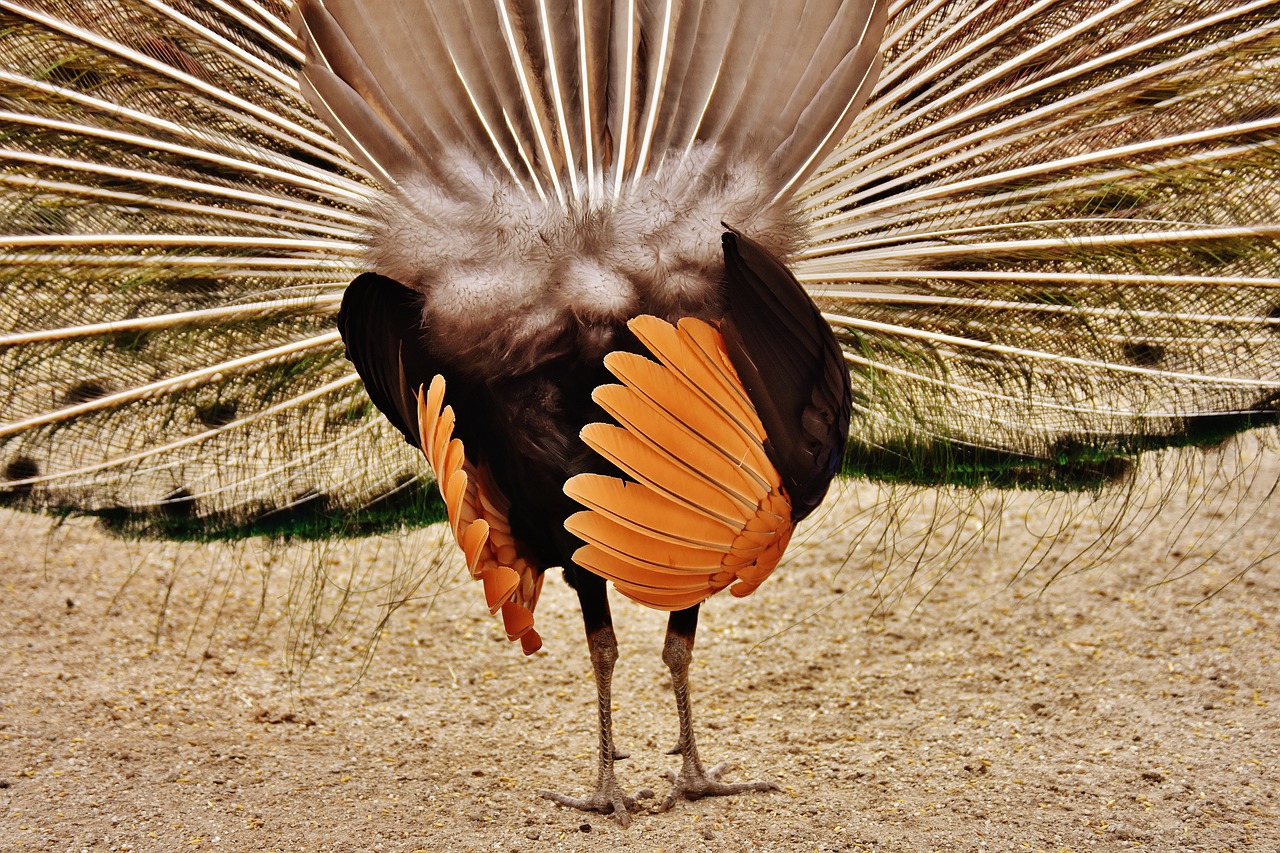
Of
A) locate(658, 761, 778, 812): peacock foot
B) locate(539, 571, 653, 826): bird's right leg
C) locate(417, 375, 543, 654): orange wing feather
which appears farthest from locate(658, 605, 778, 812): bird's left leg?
locate(417, 375, 543, 654): orange wing feather

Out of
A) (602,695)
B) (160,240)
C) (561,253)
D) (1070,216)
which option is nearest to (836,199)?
(1070,216)

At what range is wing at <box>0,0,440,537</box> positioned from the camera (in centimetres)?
290

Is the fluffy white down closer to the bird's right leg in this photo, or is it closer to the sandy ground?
the bird's right leg

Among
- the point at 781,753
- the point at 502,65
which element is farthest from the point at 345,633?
the point at 502,65

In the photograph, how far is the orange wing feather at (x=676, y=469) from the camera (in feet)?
A: 7.76

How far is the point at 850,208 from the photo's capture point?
9.61 ft

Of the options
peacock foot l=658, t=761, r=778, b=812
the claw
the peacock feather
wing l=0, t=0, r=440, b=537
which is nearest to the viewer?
the peacock feather

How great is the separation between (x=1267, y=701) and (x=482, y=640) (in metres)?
3.02

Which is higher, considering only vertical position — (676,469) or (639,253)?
(639,253)

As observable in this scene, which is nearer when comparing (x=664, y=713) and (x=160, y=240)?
(x=160, y=240)

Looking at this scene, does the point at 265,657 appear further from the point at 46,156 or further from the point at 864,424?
the point at 864,424

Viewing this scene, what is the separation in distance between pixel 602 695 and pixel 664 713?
1.07 m

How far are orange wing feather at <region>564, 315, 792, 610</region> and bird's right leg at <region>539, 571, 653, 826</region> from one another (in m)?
0.49

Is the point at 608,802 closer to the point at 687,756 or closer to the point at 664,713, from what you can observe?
the point at 687,756
